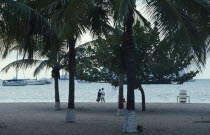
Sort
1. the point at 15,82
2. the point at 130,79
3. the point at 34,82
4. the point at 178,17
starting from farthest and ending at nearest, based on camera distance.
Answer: the point at 34,82 → the point at 15,82 → the point at 130,79 → the point at 178,17

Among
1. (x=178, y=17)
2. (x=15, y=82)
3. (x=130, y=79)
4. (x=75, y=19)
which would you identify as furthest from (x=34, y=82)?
(x=178, y=17)

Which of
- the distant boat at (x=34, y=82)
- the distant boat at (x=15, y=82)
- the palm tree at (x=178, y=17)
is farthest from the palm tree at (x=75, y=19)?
the distant boat at (x=34, y=82)

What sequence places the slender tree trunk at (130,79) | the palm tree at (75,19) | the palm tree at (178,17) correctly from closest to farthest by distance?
the palm tree at (75,19) → the palm tree at (178,17) → the slender tree trunk at (130,79)

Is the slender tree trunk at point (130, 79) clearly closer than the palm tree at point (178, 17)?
No

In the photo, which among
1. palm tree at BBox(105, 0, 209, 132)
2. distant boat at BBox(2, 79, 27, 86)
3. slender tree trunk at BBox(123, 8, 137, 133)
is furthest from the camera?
distant boat at BBox(2, 79, 27, 86)

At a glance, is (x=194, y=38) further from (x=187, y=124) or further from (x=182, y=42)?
(x=187, y=124)

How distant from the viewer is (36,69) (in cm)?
3278

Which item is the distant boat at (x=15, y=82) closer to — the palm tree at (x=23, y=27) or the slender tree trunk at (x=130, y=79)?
the slender tree trunk at (x=130, y=79)

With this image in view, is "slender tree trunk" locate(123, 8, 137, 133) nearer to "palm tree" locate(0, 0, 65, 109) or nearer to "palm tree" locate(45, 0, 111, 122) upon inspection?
"palm tree" locate(45, 0, 111, 122)

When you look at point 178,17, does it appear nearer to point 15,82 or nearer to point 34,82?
point 15,82

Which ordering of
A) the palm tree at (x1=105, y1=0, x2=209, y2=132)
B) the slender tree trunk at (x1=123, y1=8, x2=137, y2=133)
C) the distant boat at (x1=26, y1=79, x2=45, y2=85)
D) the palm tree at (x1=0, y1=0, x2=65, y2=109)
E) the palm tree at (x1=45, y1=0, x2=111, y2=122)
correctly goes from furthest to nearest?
the distant boat at (x1=26, y1=79, x2=45, y2=85), the slender tree trunk at (x1=123, y1=8, x2=137, y2=133), the palm tree at (x1=0, y1=0, x2=65, y2=109), the palm tree at (x1=105, y1=0, x2=209, y2=132), the palm tree at (x1=45, y1=0, x2=111, y2=122)

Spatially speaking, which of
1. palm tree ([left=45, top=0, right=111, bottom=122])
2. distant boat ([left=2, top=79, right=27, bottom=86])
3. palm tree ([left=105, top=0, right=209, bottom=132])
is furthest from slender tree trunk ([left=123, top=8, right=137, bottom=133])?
distant boat ([left=2, top=79, right=27, bottom=86])

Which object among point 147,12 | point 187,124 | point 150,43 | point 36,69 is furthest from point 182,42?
point 36,69

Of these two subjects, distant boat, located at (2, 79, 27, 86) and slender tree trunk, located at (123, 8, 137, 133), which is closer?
slender tree trunk, located at (123, 8, 137, 133)
